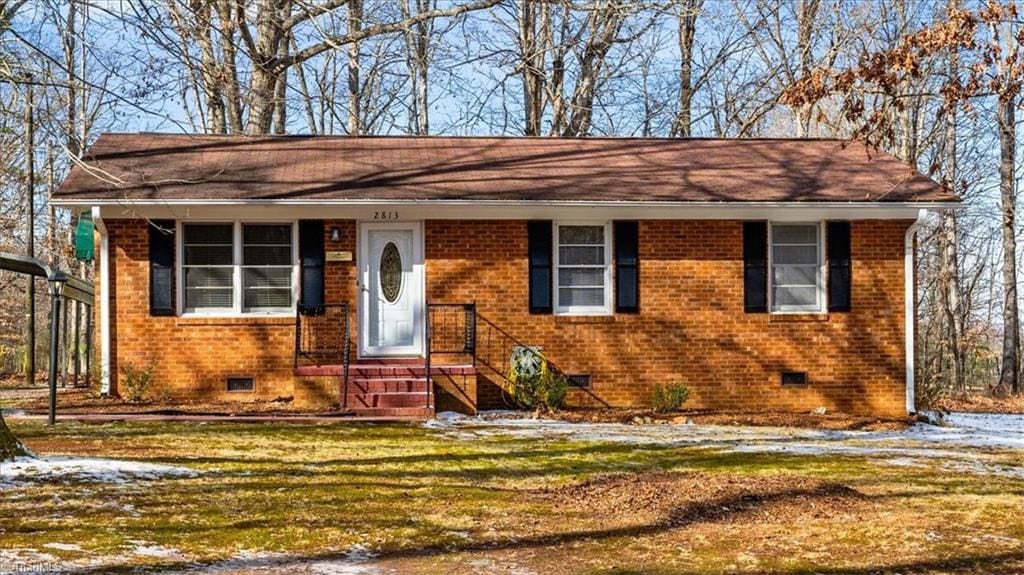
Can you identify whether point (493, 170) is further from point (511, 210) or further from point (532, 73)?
point (532, 73)

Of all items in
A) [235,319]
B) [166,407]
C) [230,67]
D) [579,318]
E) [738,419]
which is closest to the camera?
[230,67]

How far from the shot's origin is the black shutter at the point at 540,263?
14.2m

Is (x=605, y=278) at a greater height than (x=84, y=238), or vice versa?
(x=84, y=238)

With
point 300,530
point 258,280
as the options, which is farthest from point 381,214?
point 300,530

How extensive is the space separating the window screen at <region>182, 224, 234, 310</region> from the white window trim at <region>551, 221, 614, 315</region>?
4.31 metres

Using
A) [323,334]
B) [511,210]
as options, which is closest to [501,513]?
[511,210]

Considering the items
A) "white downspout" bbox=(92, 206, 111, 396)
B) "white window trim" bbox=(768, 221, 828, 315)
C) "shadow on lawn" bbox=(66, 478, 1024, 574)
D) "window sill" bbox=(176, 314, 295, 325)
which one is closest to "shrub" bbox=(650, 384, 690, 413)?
"white window trim" bbox=(768, 221, 828, 315)

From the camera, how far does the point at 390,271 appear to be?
46.6 ft

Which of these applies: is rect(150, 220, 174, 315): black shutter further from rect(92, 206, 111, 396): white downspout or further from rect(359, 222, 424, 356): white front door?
rect(359, 222, 424, 356): white front door

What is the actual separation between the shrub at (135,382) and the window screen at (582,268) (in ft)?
18.1

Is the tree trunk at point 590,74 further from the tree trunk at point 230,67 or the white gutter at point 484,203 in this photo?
the white gutter at point 484,203

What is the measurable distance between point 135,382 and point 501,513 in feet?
27.3

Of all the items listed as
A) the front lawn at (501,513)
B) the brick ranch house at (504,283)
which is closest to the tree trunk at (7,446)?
the front lawn at (501,513)

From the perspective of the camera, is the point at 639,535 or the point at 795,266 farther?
the point at 795,266
